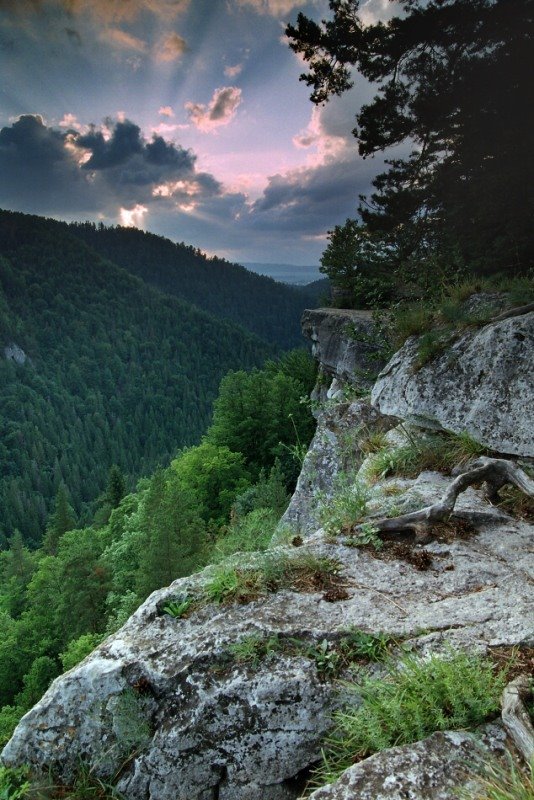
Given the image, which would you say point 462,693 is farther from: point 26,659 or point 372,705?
point 26,659

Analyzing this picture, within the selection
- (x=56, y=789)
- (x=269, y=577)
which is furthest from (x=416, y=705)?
(x=56, y=789)

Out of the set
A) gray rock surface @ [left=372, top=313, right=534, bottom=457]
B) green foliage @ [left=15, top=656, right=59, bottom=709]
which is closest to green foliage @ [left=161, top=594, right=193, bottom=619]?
gray rock surface @ [left=372, top=313, right=534, bottom=457]

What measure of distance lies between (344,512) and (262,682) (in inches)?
89.3

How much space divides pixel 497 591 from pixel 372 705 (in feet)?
5.56

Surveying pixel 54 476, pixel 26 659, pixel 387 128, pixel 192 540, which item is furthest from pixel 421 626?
pixel 54 476

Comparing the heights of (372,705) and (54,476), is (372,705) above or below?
above

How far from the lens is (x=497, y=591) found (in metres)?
3.74

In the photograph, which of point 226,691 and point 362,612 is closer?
point 226,691

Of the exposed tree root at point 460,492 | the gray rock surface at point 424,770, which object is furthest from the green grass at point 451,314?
the gray rock surface at point 424,770

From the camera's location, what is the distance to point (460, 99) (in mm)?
9836

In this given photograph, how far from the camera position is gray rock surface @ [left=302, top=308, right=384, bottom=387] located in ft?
42.3

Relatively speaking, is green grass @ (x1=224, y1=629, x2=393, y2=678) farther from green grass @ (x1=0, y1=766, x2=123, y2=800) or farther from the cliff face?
green grass @ (x1=0, y1=766, x2=123, y2=800)

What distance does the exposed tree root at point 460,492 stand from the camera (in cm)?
475

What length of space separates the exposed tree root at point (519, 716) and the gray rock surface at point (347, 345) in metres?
8.70
